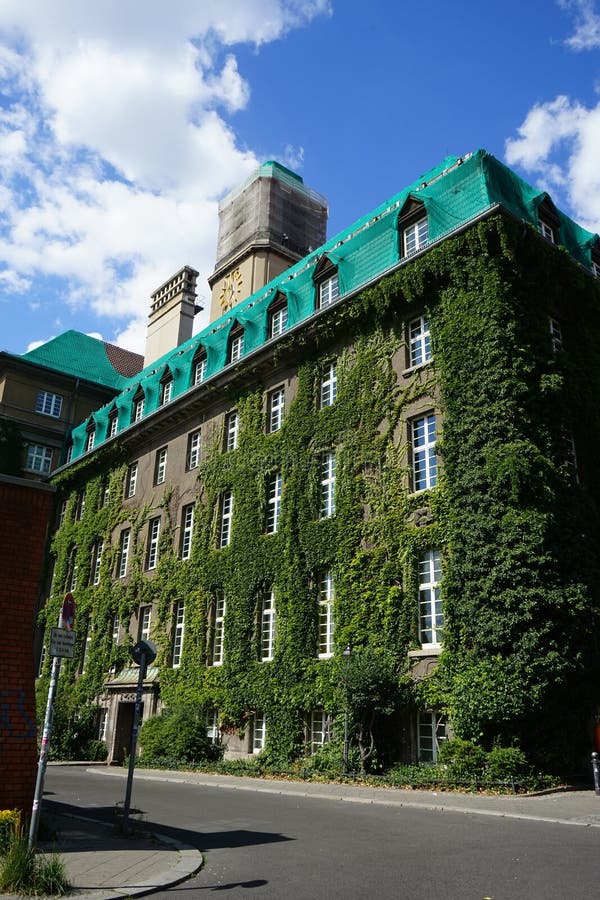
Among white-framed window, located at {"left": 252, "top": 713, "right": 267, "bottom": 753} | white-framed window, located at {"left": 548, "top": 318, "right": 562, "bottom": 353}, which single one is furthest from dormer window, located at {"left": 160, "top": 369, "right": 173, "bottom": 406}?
white-framed window, located at {"left": 548, "top": 318, "right": 562, "bottom": 353}

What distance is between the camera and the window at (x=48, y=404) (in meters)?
44.7

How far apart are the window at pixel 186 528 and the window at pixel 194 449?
187 cm

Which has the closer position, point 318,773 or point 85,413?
point 318,773

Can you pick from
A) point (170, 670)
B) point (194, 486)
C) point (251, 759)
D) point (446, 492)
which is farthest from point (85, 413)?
point (446, 492)

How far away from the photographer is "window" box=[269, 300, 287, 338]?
2873 cm

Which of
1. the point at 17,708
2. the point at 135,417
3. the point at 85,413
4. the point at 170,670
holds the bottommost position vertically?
the point at 17,708

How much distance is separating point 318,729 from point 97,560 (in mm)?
19193

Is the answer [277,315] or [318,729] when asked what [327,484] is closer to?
[318,729]

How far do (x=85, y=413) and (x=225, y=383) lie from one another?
1877 centimetres

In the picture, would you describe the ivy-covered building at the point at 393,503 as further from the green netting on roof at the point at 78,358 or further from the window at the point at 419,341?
the green netting on roof at the point at 78,358

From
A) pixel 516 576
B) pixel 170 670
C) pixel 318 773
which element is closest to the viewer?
pixel 516 576

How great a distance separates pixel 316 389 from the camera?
2597 cm

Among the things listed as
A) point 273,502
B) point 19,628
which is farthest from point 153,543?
point 19,628

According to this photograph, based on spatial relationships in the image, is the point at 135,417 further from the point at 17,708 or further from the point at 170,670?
the point at 17,708
